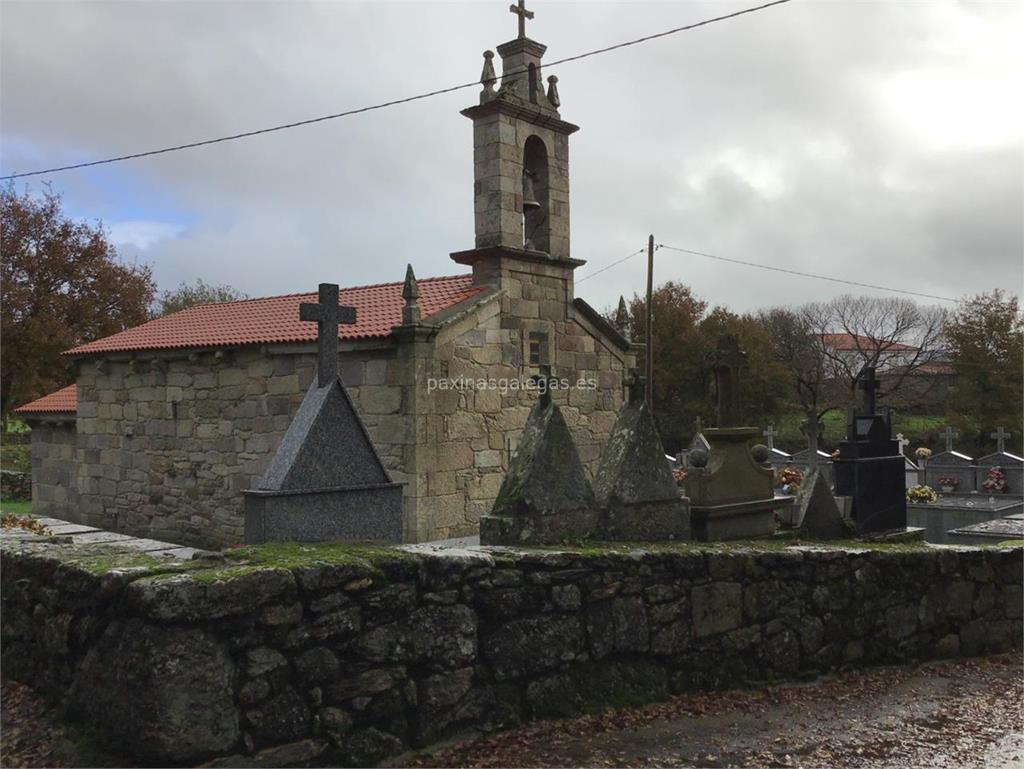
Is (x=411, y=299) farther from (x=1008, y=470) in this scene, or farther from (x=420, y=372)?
(x=1008, y=470)

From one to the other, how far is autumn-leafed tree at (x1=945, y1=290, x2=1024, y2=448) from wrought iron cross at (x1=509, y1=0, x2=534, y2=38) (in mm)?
24273

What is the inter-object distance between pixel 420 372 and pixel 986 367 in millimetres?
27473

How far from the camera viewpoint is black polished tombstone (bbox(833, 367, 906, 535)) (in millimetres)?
7676

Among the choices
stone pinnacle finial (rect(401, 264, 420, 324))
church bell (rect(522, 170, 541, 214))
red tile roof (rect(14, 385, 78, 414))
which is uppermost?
church bell (rect(522, 170, 541, 214))

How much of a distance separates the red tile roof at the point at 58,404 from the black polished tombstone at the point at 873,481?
1367 centimetres

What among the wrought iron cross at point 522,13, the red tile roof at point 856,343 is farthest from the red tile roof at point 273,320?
the red tile roof at point 856,343

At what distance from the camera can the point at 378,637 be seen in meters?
3.71

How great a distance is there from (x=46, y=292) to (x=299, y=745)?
30.6m

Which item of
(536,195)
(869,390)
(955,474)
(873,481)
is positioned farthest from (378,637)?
(955,474)

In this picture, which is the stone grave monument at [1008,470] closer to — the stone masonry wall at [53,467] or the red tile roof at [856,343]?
the stone masonry wall at [53,467]

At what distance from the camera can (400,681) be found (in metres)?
3.78

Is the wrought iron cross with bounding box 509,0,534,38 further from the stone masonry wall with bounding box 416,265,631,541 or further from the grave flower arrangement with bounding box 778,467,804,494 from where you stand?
the grave flower arrangement with bounding box 778,467,804,494

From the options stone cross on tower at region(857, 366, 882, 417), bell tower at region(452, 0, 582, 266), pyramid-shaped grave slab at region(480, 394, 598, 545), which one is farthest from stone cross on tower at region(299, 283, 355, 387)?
bell tower at region(452, 0, 582, 266)

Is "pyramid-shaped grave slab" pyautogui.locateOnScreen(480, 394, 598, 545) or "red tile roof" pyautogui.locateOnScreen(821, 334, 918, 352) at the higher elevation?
"red tile roof" pyautogui.locateOnScreen(821, 334, 918, 352)
